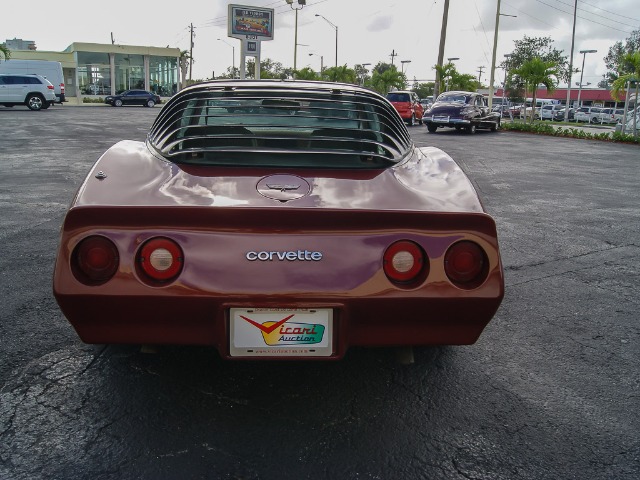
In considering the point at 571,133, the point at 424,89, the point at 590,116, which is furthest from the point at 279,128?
the point at 424,89

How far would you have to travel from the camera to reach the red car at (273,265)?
220 centimetres

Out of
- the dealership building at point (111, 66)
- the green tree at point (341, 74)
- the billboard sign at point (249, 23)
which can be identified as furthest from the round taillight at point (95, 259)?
the green tree at point (341, 74)

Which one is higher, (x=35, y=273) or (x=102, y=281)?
(x=102, y=281)

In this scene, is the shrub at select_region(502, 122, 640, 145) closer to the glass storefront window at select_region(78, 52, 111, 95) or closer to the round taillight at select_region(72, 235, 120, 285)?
the round taillight at select_region(72, 235, 120, 285)

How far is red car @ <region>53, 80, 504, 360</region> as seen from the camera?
2.20m

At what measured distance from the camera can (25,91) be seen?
93.0 ft

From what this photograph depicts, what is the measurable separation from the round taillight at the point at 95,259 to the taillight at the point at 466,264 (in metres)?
1.28

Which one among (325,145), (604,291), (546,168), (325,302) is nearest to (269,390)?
(325,302)

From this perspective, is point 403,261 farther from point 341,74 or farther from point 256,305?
point 341,74

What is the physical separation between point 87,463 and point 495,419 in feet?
5.23

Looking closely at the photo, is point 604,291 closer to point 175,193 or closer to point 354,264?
point 354,264

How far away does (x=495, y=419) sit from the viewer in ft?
8.03

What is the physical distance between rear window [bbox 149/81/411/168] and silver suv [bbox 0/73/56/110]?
1134 inches

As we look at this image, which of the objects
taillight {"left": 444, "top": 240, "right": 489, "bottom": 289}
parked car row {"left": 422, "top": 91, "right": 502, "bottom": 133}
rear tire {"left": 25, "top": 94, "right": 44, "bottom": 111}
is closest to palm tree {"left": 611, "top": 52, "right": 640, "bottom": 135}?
parked car row {"left": 422, "top": 91, "right": 502, "bottom": 133}
